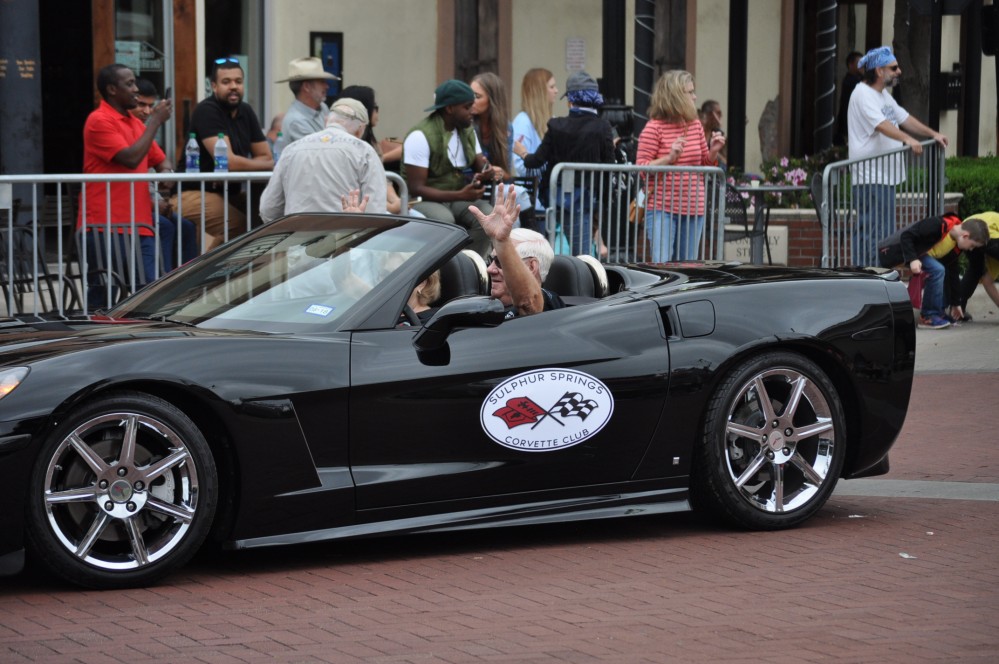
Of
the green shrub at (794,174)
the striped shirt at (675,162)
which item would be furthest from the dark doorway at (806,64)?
the striped shirt at (675,162)

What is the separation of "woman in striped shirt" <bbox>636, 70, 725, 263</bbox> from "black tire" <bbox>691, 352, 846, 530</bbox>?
485 cm

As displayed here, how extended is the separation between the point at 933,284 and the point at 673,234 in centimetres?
276

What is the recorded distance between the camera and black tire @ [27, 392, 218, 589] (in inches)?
216

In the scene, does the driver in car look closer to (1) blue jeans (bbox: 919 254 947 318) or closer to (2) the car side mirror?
(2) the car side mirror

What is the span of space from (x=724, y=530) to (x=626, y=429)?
0.77m

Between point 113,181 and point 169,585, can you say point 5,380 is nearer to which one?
point 169,585

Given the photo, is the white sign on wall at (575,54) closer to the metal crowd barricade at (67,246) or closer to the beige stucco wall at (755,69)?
the beige stucco wall at (755,69)

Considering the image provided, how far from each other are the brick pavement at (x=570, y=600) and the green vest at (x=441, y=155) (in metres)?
4.43

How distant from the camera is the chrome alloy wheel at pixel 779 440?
680cm

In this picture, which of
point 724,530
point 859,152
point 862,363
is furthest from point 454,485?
point 859,152

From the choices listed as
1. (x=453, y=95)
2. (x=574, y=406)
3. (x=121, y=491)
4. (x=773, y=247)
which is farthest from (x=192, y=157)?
(x=773, y=247)

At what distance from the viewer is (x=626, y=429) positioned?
6.53 m

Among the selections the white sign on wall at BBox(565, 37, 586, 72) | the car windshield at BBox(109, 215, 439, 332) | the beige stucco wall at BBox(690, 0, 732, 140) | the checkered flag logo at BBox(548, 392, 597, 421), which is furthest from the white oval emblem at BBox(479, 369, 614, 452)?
the beige stucco wall at BBox(690, 0, 732, 140)

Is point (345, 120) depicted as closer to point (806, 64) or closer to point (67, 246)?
point (67, 246)
